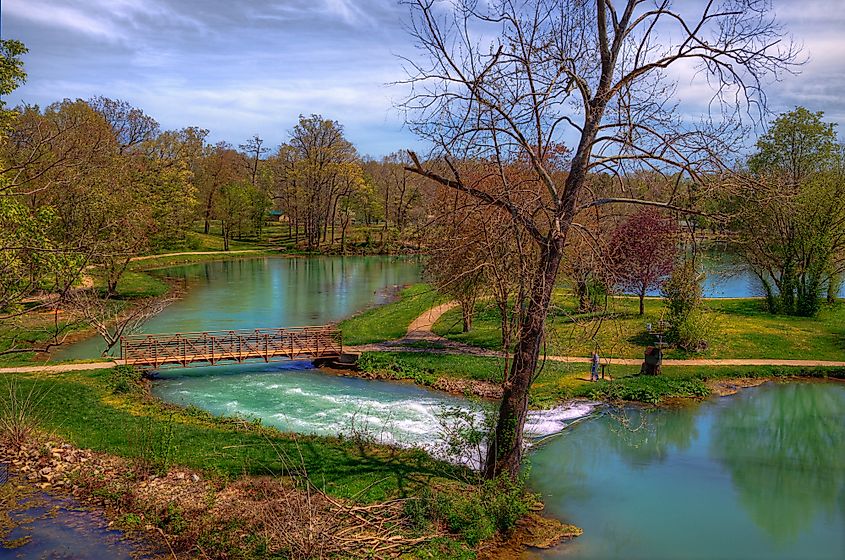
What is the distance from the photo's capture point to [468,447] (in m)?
12.0

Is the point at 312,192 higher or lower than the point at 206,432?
higher

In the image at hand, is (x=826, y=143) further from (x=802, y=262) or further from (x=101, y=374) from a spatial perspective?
(x=101, y=374)

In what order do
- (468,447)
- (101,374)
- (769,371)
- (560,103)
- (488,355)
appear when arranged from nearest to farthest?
(560,103) < (468,447) < (101,374) < (769,371) < (488,355)

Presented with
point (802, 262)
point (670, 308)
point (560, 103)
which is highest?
point (560, 103)

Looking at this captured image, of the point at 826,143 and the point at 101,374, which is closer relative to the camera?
the point at 101,374

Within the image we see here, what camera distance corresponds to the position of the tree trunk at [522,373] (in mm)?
9281

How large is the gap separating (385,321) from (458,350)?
6.48 metres

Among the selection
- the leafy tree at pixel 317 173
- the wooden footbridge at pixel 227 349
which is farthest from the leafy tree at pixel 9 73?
the leafy tree at pixel 317 173

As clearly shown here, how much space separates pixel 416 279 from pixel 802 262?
26984mm

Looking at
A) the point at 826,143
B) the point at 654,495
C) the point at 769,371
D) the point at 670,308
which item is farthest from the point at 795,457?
the point at 826,143

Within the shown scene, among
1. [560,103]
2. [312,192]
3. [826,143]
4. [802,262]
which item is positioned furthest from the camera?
[312,192]

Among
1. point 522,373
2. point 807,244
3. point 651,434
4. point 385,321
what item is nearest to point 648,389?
point 651,434

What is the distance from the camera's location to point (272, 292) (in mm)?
39469

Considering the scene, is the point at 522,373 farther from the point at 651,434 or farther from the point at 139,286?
the point at 139,286
